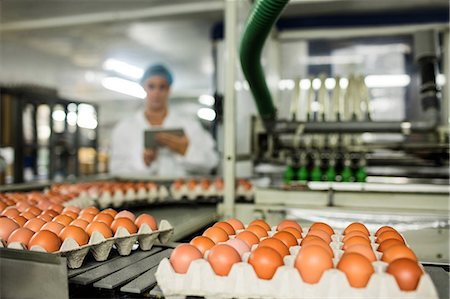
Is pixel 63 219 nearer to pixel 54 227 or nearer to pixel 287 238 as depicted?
pixel 54 227

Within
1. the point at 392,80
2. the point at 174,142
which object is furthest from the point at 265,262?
the point at 392,80

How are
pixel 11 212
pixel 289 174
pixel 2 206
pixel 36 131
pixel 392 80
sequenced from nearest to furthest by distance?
pixel 11 212
pixel 2 206
pixel 289 174
pixel 392 80
pixel 36 131

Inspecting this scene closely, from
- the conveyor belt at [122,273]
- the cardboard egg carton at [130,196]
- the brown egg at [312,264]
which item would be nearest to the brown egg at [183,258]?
the conveyor belt at [122,273]

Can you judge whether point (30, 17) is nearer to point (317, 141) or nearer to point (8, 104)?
point (8, 104)

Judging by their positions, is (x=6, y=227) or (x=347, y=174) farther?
(x=347, y=174)

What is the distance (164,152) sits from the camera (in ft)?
14.4

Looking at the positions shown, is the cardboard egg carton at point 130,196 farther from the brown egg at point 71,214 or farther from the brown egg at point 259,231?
the brown egg at point 259,231

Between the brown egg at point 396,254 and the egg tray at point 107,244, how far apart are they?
0.79 metres

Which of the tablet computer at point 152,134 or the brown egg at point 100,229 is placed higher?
the tablet computer at point 152,134

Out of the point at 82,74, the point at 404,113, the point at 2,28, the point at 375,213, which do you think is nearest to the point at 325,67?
the point at 404,113

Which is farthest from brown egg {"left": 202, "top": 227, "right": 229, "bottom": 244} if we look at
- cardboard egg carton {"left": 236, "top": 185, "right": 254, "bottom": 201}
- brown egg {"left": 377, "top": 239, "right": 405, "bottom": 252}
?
cardboard egg carton {"left": 236, "top": 185, "right": 254, "bottom": 201}

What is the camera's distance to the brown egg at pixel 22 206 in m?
1.67

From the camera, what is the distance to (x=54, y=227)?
133 cm

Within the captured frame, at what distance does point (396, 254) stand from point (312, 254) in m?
0.22
